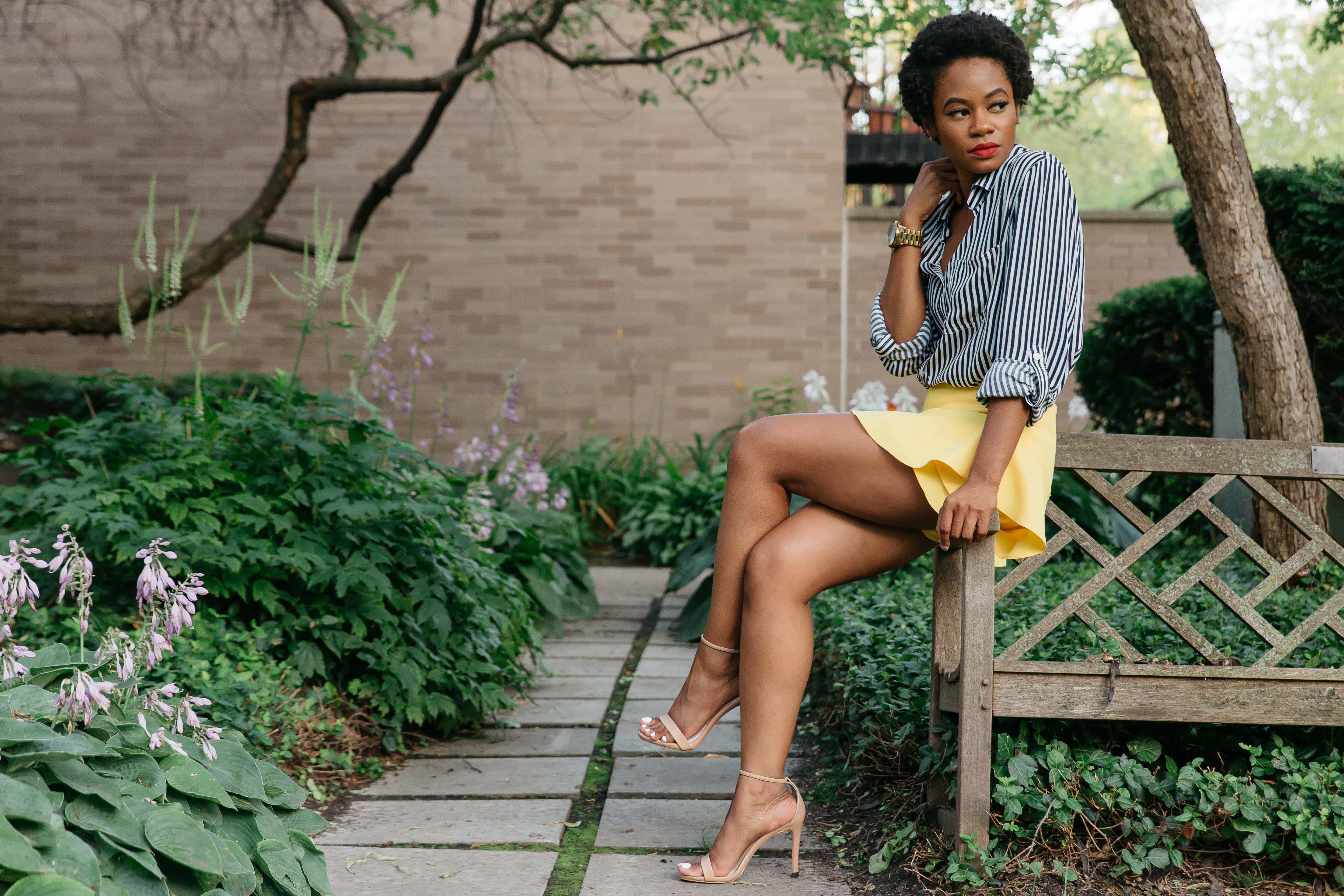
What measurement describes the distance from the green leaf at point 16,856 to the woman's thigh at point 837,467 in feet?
4.11

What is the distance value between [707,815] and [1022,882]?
0.76 meters

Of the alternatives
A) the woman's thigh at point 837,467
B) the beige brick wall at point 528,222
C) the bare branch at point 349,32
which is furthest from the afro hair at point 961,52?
the beige brick wall at point 528,222

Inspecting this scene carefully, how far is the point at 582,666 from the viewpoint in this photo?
3.95m

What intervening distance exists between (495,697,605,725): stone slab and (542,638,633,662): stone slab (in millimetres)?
526

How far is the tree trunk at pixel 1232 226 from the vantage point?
314cm

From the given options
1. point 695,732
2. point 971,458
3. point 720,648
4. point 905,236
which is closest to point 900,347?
point 905,236

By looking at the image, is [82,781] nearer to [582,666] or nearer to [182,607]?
[182,607]

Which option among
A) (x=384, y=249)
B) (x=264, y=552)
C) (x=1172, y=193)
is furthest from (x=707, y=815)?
(x=1172, y=193)

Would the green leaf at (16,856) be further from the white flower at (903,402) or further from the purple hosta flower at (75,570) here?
the white flower at (903,402)

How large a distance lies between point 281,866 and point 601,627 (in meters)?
3.02

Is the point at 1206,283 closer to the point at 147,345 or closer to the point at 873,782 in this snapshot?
the point at 873,782

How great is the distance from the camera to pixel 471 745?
9.91 feet

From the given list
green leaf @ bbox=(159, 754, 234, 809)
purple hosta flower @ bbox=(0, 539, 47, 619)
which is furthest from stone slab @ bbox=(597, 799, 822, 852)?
purple hosta flower @ bbox=(0, 539, 47, 619)

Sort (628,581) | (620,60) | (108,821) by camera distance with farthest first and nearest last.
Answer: (628,581)
(620,60)
(108,821)
